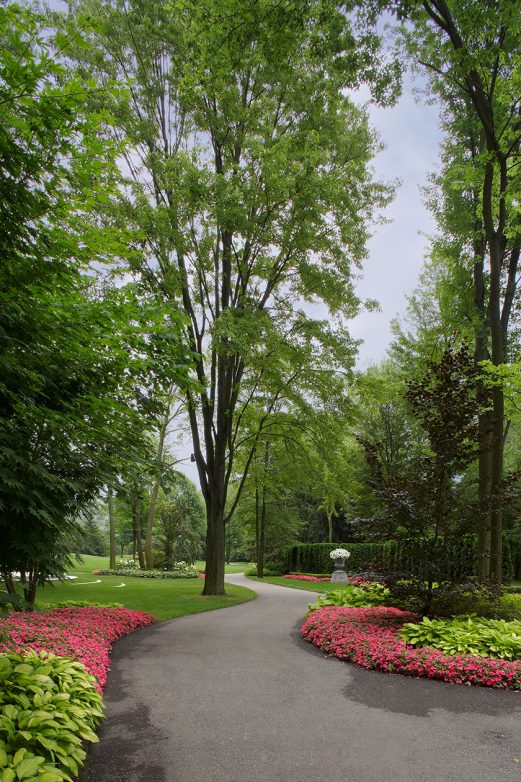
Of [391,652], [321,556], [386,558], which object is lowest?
[321,556]

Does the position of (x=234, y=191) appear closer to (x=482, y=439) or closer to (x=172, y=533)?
(x=482, y=439)

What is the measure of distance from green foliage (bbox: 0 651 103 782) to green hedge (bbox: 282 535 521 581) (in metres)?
4.78

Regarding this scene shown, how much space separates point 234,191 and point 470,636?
30.3 ft

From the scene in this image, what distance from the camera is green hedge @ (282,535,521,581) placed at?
7383 millimetres

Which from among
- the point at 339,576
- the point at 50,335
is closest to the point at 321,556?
the point at 339,576

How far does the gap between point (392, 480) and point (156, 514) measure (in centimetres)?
2401

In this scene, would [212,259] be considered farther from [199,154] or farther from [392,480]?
[392,480]

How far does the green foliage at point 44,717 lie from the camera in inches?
109

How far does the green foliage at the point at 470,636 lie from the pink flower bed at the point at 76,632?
13.2 feet

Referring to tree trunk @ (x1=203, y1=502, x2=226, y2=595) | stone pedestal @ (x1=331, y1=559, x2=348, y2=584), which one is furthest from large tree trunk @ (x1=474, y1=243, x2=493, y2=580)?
stone pedestal @ (x1=331, y1=559, x2=348, y2=584)

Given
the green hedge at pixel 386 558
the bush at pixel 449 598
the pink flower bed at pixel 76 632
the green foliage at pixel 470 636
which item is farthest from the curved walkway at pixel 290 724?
the green hedge at pixel 386 558

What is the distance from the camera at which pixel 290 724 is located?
13.4ft

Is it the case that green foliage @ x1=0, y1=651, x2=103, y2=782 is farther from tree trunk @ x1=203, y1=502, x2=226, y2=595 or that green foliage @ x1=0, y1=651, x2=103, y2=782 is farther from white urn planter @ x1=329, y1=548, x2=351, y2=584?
white urn planter @ x1=329, y1=548, x2=351, y2=584

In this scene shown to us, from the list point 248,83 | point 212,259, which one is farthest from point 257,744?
point 248,83
